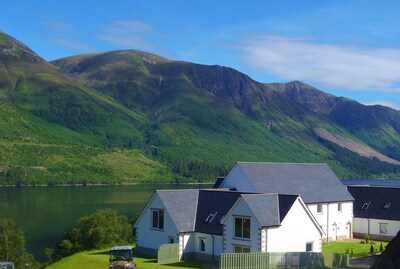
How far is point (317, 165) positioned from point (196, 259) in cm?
2619

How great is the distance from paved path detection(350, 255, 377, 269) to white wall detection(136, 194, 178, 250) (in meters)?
16.0

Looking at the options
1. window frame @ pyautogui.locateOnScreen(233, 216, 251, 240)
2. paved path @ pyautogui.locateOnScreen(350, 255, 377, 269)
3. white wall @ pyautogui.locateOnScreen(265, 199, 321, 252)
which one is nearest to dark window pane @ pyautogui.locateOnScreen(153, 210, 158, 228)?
window frame @ pyautogui.locateOnScreen(233, 216, 251, 240)

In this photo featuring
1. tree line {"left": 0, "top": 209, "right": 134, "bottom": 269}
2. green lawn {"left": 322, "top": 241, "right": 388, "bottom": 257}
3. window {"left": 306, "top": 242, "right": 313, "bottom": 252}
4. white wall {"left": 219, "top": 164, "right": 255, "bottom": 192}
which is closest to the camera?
window {"left": 306, "top": 242, "right": 313, "bottom": 252}

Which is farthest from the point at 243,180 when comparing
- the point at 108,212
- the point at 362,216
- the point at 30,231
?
the point at 30,231

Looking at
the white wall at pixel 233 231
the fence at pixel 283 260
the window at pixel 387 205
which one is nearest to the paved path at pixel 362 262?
the fence at pixel 283 260

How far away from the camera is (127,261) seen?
43.8 metres

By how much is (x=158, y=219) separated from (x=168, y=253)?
189 inches

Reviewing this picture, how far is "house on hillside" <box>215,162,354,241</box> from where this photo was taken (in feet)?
207

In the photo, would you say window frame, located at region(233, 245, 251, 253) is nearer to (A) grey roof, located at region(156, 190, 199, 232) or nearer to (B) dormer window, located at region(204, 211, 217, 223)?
(B) dormer window, located at region(204, 211, 217, 223)

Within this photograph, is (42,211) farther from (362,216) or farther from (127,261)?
(127,261)

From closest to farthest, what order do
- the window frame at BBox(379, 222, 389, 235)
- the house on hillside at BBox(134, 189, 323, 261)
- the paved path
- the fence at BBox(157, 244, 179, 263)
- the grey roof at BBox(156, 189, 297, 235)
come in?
the paved path, the house on hillside at BBox(134, 189, 323, 261), the grey roof at BBox(156, 189, 297, 235), the fence at BBox(157, 244, 179, 263), the window frame at BBox(379, 222, 389, 235)

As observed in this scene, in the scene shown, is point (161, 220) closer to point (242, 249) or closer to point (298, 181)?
point (242, 249)

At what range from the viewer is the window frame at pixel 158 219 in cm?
5444

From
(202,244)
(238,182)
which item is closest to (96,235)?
(238,182)
